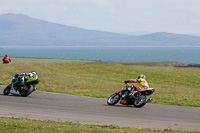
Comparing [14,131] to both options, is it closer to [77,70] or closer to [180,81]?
[180,81]

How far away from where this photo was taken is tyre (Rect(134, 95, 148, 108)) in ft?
56.6

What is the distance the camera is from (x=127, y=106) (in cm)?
1788

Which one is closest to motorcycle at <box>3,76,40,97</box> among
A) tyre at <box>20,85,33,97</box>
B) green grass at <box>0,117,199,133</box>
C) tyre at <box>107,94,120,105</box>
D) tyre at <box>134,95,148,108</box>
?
tyre at <box>20,85,33,97</box>

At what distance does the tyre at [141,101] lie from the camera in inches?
680

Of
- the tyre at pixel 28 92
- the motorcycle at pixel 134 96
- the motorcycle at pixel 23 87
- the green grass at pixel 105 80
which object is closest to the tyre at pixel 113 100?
the motorcycle at pixel 134 96

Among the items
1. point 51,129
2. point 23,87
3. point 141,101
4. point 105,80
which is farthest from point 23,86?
point 105,80

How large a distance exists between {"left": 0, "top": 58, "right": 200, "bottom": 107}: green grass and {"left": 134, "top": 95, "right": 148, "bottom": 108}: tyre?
312 centimetres

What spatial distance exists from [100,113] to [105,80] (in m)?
21.4

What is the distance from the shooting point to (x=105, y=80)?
36.7m

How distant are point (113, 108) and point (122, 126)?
4698 millimetres

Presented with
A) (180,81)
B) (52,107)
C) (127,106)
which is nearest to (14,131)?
(52,107)

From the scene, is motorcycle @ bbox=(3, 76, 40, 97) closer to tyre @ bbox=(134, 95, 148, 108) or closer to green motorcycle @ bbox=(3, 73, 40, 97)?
green motorcycle @ bbox=(3, 73, 40, 97)

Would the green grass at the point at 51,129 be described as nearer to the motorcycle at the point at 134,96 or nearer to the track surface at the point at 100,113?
the track surface at the point at 100,113

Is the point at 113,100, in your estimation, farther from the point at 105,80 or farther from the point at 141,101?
the point at 105,80
